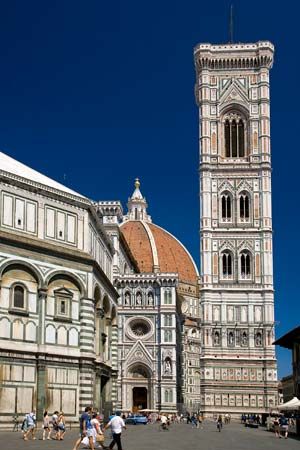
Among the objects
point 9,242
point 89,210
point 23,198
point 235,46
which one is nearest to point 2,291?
point 9,242

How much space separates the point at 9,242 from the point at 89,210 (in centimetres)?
608

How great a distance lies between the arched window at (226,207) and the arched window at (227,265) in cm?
405

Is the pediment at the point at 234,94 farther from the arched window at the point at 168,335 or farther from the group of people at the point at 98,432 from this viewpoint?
the group of people at the point at 98,432

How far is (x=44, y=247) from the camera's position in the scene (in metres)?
36.5

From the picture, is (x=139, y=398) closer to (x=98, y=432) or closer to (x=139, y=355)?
(x=139, y=355)

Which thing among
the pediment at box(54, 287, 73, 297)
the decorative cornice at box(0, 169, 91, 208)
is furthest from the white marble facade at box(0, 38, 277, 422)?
the pediment at box(54, 287, 73, 297)

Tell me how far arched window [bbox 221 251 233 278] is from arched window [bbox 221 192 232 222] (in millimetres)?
4045

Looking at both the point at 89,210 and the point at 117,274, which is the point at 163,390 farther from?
the point at 89,210

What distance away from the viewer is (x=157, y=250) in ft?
458

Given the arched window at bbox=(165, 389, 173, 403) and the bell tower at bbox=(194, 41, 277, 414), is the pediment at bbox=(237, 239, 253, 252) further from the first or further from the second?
the arched window at bbox=(165, 389, 173, 403)

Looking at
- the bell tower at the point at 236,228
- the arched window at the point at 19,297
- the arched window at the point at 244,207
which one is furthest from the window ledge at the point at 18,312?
the arched window at the point at 244,207

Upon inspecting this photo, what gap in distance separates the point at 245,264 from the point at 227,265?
77.9 inches

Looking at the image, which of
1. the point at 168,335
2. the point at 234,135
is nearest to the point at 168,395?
the point at 168,335

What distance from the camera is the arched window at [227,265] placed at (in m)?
86.9
